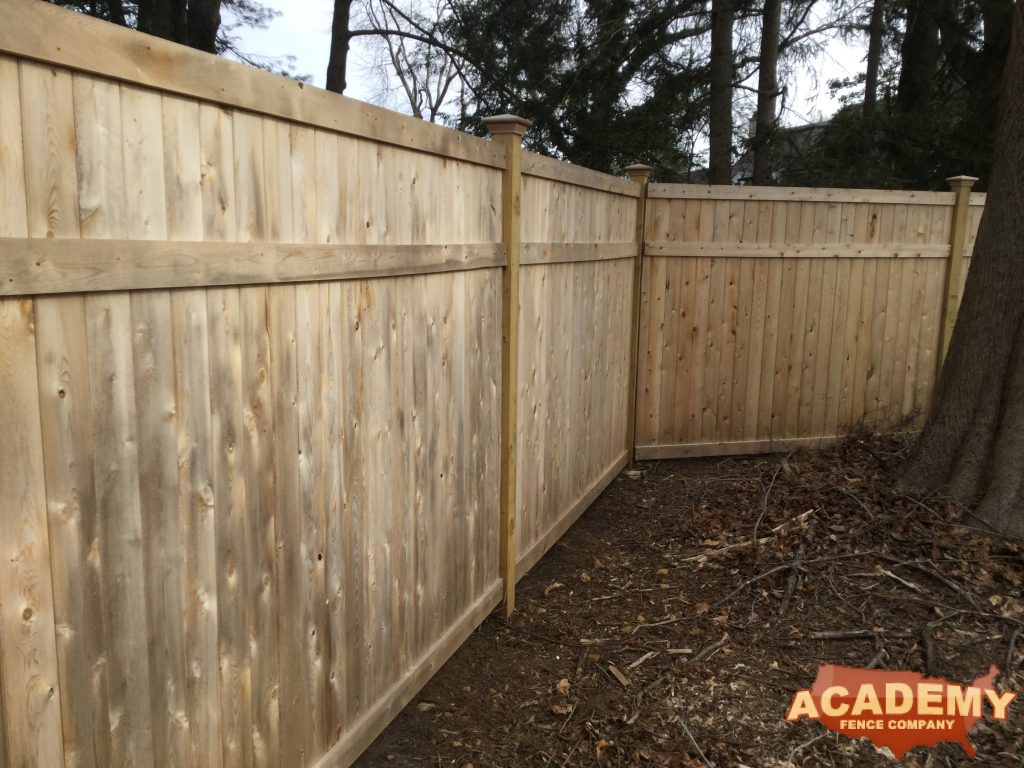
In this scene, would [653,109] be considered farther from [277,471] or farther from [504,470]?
[277,471]

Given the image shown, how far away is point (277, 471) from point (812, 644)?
2.57 metres

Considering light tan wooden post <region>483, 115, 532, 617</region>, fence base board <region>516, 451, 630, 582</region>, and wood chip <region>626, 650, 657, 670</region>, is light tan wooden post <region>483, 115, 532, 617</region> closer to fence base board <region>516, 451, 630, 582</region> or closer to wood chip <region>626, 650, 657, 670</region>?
fence base board <region>516, 451, 630, 582</region>

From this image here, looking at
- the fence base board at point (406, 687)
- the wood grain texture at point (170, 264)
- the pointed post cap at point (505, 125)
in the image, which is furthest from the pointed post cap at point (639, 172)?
the wood grain texture at point (170, 264)

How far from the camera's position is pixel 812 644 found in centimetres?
377

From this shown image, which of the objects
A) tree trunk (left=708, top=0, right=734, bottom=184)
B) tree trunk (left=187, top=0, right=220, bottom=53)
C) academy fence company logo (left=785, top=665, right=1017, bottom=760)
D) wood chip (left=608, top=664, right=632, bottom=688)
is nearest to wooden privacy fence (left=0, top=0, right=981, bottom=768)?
wood chip (left=608, top=664, right=632, bottom=688)

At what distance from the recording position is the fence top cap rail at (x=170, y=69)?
4.98ft

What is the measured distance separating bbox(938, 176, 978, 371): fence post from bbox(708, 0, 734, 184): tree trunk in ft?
14.8

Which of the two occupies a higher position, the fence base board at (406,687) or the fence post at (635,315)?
the fence post at (635,315)

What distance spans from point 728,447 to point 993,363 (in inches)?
93.5

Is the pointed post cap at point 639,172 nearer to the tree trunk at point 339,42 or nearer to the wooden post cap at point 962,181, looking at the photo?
the wooden post cap at point 962,181

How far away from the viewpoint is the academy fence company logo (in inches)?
123

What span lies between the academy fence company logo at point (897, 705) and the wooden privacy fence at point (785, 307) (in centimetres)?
340

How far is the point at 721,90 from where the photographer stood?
36.2 feet

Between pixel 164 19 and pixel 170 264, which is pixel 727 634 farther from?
pixel 164 19
